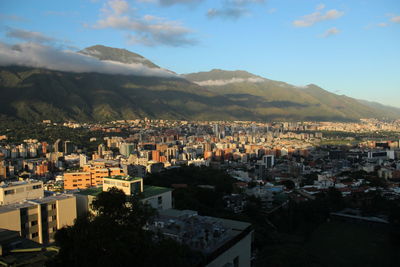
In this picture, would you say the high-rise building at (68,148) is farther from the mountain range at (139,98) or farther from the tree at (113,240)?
the tree at (113,240)

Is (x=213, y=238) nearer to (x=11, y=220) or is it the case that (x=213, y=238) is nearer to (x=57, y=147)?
(x=11, y=220)

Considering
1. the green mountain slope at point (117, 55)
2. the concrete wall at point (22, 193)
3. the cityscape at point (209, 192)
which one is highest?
the green mountain slope at point (117, 55)

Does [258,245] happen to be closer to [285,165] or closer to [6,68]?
[285,165]

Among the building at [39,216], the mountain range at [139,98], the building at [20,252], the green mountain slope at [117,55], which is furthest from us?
the green mountain slope at [117,55]

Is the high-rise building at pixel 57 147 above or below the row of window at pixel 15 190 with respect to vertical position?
below

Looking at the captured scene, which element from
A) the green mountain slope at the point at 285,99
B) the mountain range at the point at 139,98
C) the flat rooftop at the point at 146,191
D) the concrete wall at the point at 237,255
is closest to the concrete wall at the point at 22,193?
the flat rooftop at the point at 146,191

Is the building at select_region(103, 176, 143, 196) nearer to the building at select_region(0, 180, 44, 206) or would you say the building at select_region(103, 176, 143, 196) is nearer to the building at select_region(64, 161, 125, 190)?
the building at select_region(0, 180, 44, 206)

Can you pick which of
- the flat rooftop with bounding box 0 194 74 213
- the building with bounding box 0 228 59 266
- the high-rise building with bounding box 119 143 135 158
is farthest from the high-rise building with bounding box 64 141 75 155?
the building with bounding box 0 228 59 266

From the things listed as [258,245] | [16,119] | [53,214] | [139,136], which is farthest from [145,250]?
[16,119]
